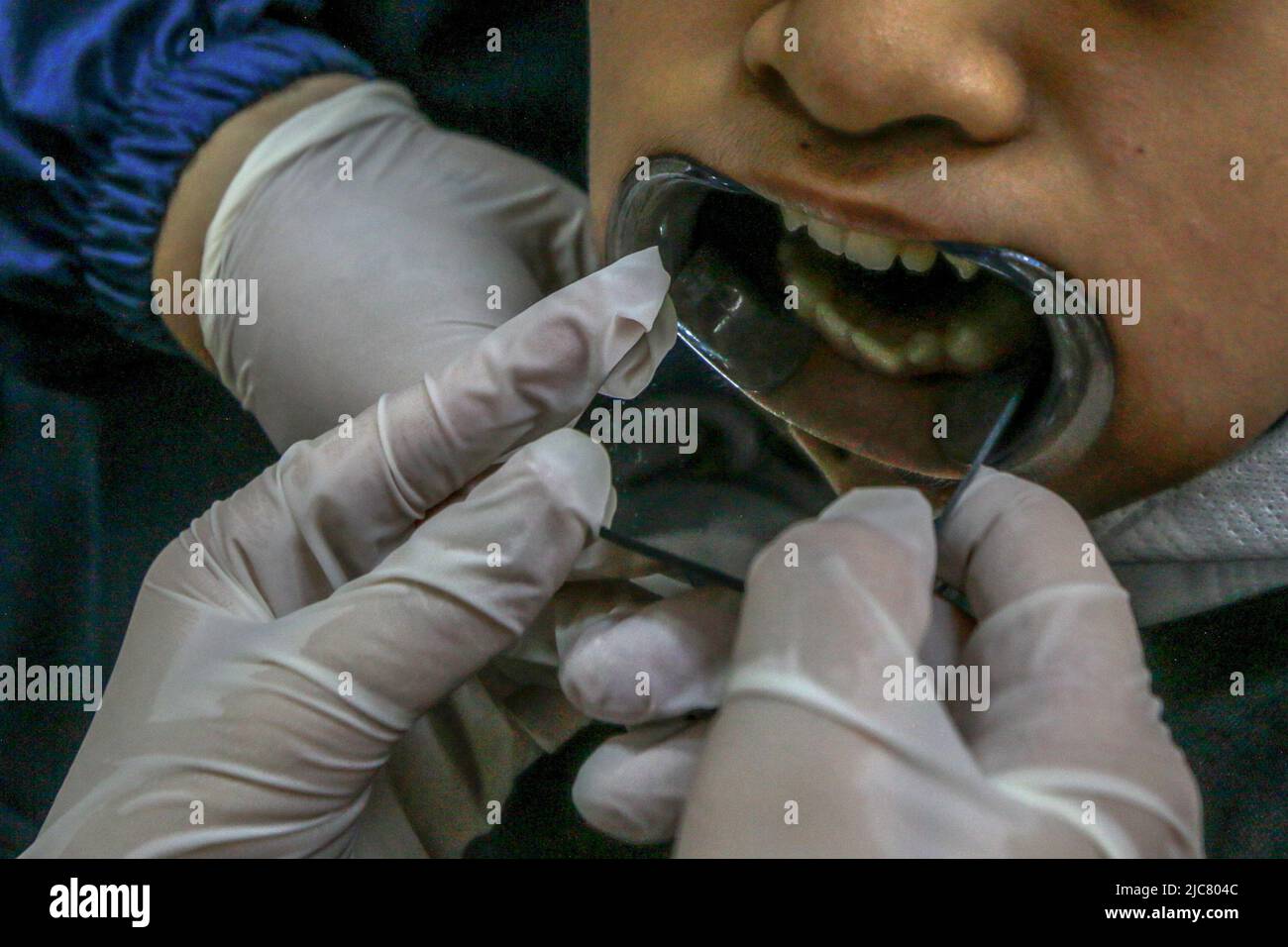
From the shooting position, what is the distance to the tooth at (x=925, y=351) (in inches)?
25.5

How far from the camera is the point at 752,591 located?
466 millimetres

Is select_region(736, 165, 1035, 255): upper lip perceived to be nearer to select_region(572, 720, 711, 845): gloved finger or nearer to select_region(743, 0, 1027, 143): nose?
select_region(743, 0, 1027, 143): nose

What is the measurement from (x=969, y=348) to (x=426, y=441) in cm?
34

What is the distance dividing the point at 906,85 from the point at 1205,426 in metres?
0.26

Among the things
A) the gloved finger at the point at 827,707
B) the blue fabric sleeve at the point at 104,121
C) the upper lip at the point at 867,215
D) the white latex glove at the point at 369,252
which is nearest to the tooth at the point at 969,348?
the upper lip at the point at 867,215

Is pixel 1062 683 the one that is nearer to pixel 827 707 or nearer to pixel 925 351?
pixel 827 707

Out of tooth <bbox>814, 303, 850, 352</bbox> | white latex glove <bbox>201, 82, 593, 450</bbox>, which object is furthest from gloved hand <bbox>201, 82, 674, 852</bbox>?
tooth <bbox>814, 303, 850, 352</bbox>

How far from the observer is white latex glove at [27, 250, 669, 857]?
54cm

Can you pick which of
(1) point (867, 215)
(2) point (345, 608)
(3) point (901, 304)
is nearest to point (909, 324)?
(3) point (901, 304)

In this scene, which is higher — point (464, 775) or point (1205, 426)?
point (1205, 426)

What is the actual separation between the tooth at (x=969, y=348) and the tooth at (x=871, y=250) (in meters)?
0.07
